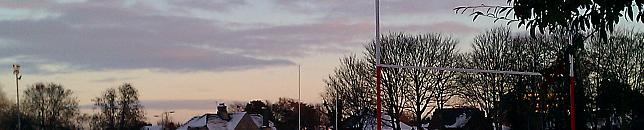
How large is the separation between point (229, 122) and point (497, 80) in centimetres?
4450

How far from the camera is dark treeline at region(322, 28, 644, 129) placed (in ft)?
157

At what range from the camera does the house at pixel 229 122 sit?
8938cm

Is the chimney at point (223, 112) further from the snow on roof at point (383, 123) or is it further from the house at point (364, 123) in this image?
the snow on roof at point (383, 123)

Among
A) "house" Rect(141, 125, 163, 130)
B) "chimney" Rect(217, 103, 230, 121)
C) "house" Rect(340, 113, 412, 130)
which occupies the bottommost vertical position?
"house" Rect(141, 125, 163, 130)

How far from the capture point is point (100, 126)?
297 feet

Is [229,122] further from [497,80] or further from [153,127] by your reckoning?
[497,80]

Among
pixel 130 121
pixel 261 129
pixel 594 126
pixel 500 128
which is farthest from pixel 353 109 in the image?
pixel 130 121

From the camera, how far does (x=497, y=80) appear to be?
49.1m

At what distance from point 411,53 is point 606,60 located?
32.1 ft

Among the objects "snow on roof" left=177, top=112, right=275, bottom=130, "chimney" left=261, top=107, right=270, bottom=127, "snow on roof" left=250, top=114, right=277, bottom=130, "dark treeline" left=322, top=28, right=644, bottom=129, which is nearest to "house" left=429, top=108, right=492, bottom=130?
"dark treeline" left=322, top=28, right=644, bottom=129

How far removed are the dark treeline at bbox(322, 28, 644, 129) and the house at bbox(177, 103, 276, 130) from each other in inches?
1534

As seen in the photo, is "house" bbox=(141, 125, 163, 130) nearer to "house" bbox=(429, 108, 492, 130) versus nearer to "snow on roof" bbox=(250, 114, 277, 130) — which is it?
"snow on roof" bbox=(250, 114, 277, 130)

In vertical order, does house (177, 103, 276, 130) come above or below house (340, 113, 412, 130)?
below

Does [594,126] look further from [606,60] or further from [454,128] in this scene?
[454,128]
